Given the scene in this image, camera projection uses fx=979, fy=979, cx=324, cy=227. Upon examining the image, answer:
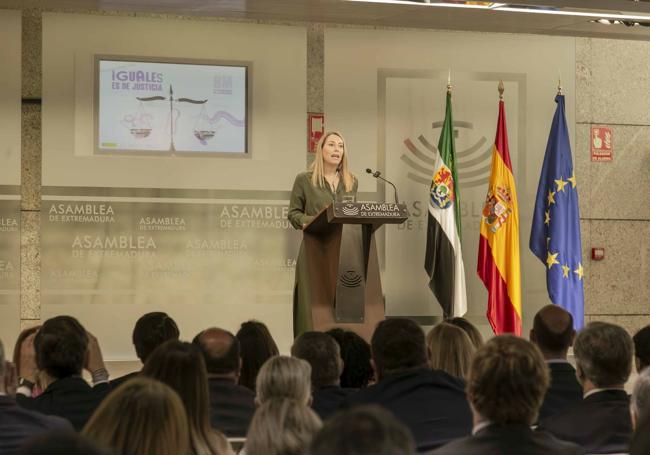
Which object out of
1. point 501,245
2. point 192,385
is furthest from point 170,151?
point 192,385

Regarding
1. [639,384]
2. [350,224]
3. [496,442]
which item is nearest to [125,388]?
[496,442]

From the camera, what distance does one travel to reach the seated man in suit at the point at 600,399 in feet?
10.1

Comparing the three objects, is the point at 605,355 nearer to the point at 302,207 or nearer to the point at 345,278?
the point at 345,278

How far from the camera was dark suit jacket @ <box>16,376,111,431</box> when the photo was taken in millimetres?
3434

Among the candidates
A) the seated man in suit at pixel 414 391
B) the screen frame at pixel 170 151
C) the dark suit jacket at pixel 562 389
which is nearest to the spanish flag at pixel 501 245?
the screen frame at pixel 170 151

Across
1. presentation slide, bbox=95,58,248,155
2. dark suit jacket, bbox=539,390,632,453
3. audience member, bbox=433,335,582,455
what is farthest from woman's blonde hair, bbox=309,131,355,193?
audience member, bbox=433,335,582,455

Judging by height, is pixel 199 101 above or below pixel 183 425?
above

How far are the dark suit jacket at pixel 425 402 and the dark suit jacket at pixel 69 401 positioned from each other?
3.05 feet

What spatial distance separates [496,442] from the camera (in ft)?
7.68

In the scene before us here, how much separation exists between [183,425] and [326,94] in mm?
6646

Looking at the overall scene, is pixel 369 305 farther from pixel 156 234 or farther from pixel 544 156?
pixel 544 156

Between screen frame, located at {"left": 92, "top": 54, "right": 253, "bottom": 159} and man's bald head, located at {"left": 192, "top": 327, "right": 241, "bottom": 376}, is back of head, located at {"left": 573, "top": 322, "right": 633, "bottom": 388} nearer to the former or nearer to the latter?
man's bald head, located at {"left": 192, "top": 327, "right": 241, "bottom": 376}

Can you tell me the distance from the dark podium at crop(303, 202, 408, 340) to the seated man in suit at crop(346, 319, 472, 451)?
2.05m

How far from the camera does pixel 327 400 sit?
3471 mm
